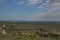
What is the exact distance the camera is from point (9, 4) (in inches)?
72.9

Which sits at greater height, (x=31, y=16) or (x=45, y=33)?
(x=31, y=16)

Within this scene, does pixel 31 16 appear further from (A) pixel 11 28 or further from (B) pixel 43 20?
(A) pixel 11 28

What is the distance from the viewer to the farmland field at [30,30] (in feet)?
5.82

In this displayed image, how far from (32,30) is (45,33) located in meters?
0.18

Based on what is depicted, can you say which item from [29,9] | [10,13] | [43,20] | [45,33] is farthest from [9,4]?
[45,33]

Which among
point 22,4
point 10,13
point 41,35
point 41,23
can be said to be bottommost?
point 41,35

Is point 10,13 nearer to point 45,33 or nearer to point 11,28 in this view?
point 11,28

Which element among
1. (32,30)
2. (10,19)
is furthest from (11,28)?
(32,30)

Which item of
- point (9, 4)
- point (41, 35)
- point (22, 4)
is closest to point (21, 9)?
point (22, 4)

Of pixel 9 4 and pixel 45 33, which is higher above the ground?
pixel 9 4

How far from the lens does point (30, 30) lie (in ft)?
5.98

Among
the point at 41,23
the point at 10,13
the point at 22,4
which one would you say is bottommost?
the point at 41,23

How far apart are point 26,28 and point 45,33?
269mm

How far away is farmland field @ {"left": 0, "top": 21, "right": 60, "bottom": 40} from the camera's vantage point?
69.9 inches
